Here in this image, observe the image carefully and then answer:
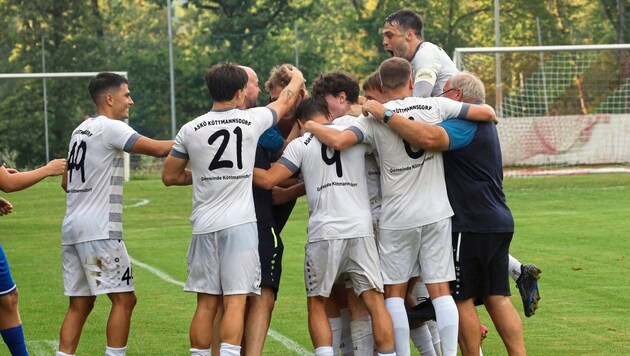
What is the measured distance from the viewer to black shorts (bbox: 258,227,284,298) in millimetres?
8781

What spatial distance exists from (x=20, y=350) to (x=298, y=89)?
2.78 m

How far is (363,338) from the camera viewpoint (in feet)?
28.6

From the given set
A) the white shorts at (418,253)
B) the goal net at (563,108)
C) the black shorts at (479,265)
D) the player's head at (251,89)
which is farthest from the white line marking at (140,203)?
the black shorts at (479,265)

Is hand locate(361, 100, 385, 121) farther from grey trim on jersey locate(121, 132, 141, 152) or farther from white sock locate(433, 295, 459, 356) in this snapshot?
grey trim on jersey locate(121, 132, 141, 152)

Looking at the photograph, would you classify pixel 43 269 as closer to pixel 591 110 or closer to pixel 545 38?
pixel 591 110

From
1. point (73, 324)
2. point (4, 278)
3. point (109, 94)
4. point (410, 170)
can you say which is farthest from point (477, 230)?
point (4, 278)

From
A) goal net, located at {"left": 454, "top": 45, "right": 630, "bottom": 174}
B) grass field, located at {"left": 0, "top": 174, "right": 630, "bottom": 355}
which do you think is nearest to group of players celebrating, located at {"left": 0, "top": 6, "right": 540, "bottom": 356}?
grass field, located at {"left": 0, "top": 174, "right": 630, "bottom": 355}

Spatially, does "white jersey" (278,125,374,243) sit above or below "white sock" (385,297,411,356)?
above

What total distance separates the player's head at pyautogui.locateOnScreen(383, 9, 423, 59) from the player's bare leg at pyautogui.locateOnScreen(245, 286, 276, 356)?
7.19 ft

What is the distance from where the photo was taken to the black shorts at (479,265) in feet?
28.0

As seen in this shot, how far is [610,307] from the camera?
39.5ft

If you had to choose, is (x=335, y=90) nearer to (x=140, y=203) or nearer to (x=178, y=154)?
(x=178, y=154)

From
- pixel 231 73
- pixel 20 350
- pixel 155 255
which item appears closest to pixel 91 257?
pixel 20 350

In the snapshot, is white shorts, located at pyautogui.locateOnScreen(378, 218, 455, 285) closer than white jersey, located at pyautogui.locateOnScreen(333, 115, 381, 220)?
Yes
